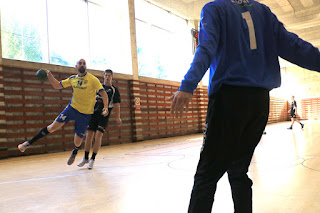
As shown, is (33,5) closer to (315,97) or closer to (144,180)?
(144,180)

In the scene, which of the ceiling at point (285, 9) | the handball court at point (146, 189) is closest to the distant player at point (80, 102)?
the handball court at point (146, 189)

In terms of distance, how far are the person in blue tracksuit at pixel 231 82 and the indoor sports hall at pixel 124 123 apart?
0.28 meters

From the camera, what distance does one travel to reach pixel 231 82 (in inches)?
57.1

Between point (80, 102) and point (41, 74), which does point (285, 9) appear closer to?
point (80, 102)

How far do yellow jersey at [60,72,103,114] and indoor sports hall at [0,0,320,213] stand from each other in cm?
103

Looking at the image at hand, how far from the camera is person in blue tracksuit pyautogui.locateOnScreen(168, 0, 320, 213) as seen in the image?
1395 millimetres

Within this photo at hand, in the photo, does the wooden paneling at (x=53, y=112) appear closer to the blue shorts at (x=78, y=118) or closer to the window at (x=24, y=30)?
the window at (x=24, y=30)

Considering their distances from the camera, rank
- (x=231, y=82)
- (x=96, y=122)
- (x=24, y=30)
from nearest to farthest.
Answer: (x=231, y=82) < (x=96, y=122) < (x=24, y=30)

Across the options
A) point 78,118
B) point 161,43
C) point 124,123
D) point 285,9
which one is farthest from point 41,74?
point 285,9

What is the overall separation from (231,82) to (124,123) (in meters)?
9.21

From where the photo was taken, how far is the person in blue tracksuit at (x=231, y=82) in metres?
1.39

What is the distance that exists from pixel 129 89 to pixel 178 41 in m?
4.79

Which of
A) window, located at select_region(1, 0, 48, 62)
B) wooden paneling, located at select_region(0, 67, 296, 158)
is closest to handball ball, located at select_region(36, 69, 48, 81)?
wooden paneling, located at select_region(0, 67, 296, 158)

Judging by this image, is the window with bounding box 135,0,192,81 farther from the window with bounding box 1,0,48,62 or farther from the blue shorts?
the blue shorts
